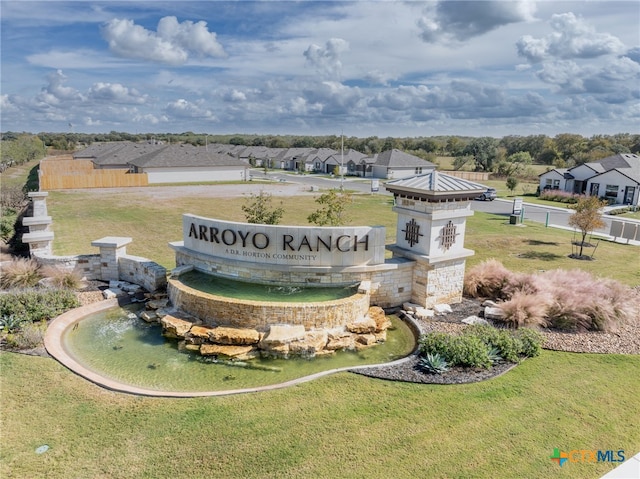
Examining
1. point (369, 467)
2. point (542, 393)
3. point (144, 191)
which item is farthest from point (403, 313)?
point (144, 191)

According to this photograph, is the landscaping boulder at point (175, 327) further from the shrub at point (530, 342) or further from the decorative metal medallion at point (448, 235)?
the shrub at point (530, 342)

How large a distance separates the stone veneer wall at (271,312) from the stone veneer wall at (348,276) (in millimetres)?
1039

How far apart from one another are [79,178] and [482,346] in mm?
46245

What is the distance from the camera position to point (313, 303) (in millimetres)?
11656

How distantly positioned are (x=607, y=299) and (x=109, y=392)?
1312cm

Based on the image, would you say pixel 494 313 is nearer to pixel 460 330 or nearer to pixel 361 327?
pixel 460 330

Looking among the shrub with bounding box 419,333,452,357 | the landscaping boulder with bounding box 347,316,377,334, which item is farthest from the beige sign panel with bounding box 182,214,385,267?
the shrub with bounding box 419,333,452,357

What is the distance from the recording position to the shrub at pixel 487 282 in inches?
562

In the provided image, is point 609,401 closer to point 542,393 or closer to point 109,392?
point 542,393

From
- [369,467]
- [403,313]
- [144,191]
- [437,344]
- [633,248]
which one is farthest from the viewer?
[144,191]

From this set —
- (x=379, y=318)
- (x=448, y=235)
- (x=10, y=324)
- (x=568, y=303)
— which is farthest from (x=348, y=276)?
(x=10, y=324)

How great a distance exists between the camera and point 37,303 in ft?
39.8

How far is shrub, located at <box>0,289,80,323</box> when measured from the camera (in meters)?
11.6

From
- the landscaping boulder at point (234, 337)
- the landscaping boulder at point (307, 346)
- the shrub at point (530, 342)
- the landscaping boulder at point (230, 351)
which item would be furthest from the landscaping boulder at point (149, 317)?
the shrub at point (530, 342)
